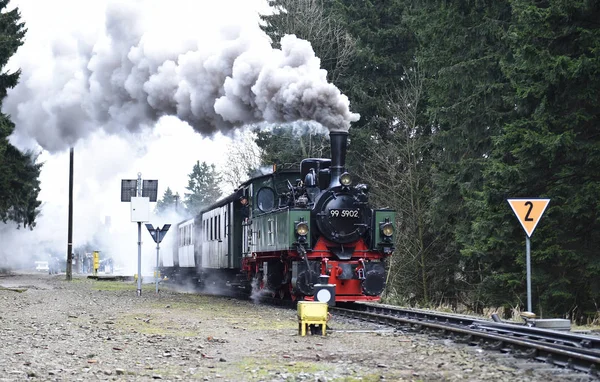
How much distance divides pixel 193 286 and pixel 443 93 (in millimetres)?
13046

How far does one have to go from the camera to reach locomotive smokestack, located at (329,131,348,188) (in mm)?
15148

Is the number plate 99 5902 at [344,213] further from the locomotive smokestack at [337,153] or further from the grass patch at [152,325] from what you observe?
the grass patch at [152,325]

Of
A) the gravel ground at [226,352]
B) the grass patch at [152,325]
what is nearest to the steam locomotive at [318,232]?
the gravel ground at [226,352]

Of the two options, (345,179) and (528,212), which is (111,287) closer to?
(345,179)

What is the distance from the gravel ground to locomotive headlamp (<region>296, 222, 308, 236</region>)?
1.61 metres

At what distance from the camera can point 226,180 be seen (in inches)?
1491

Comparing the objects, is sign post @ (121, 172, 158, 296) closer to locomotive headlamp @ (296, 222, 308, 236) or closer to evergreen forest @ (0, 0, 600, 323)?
evergreen forest @ (0, 0, 600, 323)

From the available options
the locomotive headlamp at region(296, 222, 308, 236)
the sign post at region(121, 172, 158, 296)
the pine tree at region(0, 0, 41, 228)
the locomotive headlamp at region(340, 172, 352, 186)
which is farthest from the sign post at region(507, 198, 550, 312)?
the pine tree at region(0, 0, 41, 228)

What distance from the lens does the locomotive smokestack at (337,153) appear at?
15.1 m

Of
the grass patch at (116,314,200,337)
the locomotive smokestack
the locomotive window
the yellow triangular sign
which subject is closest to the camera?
the yellow triangular sign

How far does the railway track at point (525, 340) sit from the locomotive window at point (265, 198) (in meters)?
5.90

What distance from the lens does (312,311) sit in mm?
11062

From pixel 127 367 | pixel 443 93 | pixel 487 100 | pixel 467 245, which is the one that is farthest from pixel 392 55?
pixel 127 367

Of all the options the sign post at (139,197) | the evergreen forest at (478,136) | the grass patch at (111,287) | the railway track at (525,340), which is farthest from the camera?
the grass patch at (111,287)
